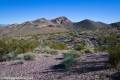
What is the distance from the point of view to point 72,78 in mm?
14438

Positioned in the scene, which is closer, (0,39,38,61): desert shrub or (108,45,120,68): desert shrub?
(108,45,120,68): desert shrub

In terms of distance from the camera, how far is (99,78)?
540 inches

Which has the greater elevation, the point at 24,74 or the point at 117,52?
the point at 117,52

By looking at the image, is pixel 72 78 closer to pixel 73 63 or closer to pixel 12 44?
pixel 73 63

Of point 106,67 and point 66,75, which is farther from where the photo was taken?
point 106,67

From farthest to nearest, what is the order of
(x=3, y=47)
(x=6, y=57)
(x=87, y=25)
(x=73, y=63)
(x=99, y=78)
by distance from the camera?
(x=87, y=25) → (x=3, y=47) → (x=6, y=57) → (x=73, y=63) → (x=99, y=78)

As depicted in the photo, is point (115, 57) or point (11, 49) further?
point (11, 49)

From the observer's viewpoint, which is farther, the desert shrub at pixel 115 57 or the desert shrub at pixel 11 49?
the desert shrub at pixel 11 49

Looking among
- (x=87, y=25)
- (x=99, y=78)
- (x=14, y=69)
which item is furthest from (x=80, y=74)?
(x=87, y=25)

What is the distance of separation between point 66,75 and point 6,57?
35.8ft

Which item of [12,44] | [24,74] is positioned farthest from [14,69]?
[12,44]

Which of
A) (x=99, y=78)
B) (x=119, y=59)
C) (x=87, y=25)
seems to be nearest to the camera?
(x=99, y=78)

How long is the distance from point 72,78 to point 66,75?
0.85m

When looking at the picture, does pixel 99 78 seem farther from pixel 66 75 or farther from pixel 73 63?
pixel 73 63
